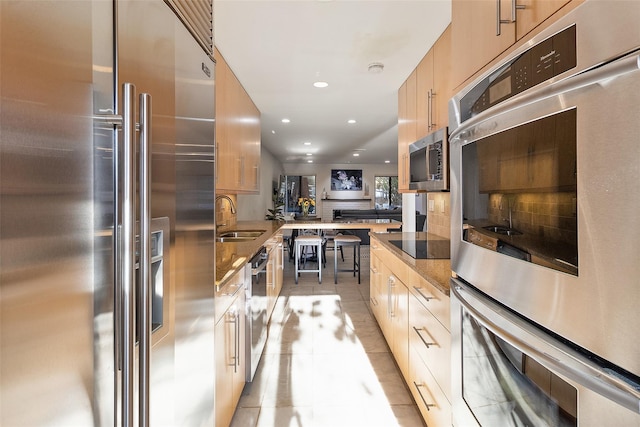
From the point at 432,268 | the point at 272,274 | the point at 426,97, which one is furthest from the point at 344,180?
the point at 432,268

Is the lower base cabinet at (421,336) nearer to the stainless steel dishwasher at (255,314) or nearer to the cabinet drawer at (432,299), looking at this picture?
the cabinet drawer at (432,299)

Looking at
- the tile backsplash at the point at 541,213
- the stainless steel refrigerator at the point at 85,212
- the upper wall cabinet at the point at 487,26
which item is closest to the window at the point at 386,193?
the upper wall cabinet at the point at 487,26

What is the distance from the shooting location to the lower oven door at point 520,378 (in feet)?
1.91

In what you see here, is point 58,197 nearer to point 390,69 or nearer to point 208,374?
point 208,374

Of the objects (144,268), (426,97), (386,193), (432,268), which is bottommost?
(432,268)

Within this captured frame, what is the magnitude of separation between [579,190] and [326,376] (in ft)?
6.93

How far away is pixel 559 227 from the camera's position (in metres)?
0.70

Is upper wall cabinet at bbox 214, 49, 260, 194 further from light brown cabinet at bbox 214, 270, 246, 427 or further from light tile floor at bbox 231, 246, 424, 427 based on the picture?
light tile floor at bbox 231, 246, 424, 427

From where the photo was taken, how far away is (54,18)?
0.50 m

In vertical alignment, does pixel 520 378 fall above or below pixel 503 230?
below

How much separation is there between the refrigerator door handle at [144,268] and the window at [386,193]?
11637 millimetres

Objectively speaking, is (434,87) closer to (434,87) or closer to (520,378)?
(434,87)

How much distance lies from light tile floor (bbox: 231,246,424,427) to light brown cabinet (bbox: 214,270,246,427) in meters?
0.26

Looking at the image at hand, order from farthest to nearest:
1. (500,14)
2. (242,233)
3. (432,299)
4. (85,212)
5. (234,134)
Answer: (242,233) → (234,134) → (432,299) → (500,14) → (85,212)
